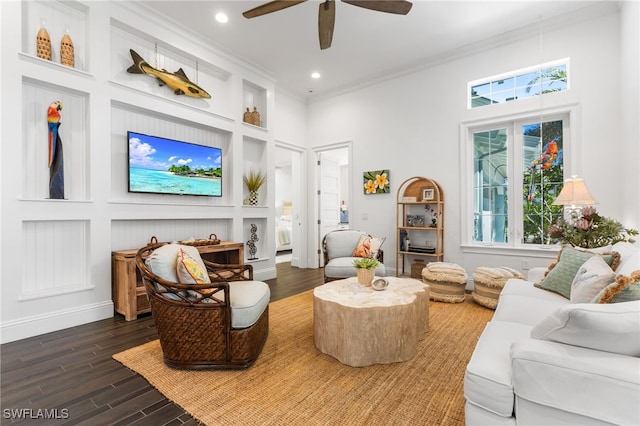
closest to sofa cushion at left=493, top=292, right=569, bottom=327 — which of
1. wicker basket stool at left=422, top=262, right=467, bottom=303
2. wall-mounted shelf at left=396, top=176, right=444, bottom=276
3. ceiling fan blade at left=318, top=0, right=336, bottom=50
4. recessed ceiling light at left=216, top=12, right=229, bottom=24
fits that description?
wicker basket stool at left=422, top=262, right=467, bottom=303

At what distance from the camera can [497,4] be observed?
11.5 feet

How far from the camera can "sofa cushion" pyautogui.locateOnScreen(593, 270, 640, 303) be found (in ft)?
4.32

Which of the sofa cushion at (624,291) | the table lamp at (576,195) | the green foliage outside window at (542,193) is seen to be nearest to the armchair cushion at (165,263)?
the sofa cushion at (624,291)

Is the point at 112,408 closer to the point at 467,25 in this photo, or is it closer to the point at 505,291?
the point at 505,291

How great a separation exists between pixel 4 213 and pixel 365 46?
4.49 m

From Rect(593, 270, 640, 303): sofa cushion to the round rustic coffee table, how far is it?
1148 millimetres

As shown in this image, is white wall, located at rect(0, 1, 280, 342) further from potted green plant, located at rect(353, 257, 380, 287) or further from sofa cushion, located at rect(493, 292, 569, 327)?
sofa cushion, located at rect(493, 292, 569, 327)

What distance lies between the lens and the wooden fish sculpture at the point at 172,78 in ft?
11.6

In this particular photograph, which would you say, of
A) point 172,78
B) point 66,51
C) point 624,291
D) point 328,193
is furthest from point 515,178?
point 66,51

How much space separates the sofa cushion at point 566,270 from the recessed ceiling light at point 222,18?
14.3 ft

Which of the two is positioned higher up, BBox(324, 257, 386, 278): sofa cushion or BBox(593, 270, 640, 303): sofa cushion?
BBox(593, 270, 640, 303): sofa cushion

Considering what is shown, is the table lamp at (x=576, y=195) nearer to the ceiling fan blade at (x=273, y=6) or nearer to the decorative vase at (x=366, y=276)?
the decorative vase at (x=366, y=276)

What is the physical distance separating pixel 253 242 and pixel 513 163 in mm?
4082

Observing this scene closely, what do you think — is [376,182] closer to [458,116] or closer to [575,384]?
[458,116]
